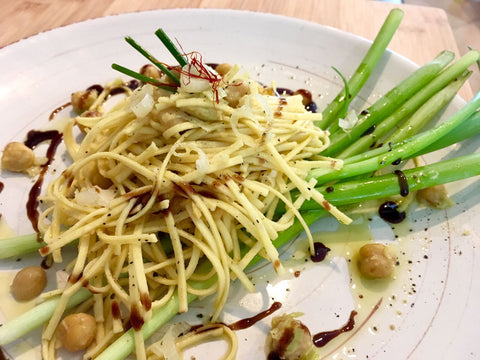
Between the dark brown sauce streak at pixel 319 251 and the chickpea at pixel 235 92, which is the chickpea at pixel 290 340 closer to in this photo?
the dark brown sauce streak at pixel 319 251

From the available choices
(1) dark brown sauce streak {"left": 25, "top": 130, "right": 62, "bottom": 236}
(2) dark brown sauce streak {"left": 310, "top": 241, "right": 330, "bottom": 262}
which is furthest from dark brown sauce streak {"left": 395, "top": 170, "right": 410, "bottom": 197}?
(1) dark brown sauce streak {"left": 25, "top": 130, "right": 62, "bottom": 236}

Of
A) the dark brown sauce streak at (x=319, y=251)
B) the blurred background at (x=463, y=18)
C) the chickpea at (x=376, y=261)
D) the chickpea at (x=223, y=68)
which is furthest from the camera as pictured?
the blurred background at (x=463, y=18)

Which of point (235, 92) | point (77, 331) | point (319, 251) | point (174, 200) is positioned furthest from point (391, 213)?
point (77, 331)

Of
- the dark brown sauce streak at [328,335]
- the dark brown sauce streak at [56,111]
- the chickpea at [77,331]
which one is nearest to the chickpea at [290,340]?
the dark brown sauce streak at [328,335]

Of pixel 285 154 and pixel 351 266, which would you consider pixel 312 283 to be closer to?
pixel 351 266

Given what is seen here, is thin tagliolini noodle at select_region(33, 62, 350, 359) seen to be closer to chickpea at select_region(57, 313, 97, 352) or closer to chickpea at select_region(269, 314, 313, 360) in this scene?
chickpea at select_region(57, 313, 97, 352)

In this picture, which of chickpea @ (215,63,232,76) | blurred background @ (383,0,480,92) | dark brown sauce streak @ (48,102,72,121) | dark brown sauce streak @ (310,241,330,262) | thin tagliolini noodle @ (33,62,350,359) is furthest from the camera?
blurred background @ (383,0,480,92)
